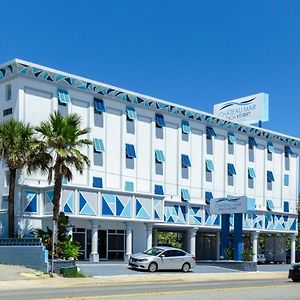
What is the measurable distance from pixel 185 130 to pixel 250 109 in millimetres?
12830

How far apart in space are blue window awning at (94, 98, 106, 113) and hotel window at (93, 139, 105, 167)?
2239mm

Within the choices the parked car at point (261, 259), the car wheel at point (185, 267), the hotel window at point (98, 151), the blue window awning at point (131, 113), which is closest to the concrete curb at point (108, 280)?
the car wheel at point (185, 267)

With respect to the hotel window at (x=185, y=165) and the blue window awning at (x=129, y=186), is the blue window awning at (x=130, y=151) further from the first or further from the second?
the hotel window at (x=185, y=165)

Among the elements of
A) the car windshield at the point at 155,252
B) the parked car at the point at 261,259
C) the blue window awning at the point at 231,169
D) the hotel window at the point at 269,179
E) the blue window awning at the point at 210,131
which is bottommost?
the parked car at the point at 261,259

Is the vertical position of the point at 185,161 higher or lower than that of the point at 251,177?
higher

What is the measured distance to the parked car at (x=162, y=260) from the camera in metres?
33.2

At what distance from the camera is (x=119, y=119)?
148 feet

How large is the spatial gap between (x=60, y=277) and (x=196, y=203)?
2347 cm

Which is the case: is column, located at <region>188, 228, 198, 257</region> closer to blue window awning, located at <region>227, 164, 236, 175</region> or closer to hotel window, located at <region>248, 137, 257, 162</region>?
blue window awning, located at <region>227, 164, 236, 175</region>

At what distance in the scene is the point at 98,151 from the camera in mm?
43125

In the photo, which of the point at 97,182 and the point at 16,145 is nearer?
the point at 16,145

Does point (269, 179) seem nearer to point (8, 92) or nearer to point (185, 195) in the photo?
point (185, 195)

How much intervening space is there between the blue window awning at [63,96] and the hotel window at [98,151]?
3.85 meters

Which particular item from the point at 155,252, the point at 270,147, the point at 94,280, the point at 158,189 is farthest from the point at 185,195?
the point at 94,280
